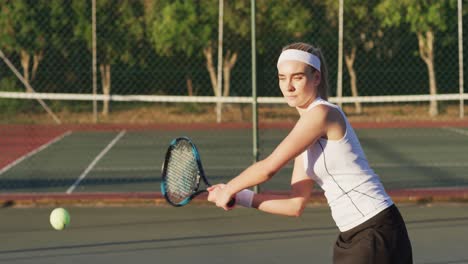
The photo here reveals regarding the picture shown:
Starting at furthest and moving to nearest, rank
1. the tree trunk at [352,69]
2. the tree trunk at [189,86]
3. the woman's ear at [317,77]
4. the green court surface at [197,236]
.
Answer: the tree trunk at [352,69] → the tree trunk at [189,86] → the green court surface at [197,236] → the woman's ear at [317,77]

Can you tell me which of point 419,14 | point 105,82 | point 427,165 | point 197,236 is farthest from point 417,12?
point 197,236

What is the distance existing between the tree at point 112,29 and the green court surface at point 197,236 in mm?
11064

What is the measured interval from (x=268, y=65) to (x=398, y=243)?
1932cm

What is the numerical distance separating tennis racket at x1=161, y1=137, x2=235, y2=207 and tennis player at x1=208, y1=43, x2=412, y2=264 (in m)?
0.69

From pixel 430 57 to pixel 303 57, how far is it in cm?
1914

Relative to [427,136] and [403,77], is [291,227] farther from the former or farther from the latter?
[403,77]

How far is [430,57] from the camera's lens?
2248cm

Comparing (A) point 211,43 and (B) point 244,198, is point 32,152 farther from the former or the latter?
(B) point 244,198

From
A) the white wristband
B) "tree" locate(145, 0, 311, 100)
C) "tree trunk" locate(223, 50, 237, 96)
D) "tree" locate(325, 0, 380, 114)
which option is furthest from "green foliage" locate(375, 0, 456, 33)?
the white wristband

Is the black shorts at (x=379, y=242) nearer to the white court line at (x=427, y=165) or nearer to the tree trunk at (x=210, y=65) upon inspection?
the white court line at (x=427, y=165)

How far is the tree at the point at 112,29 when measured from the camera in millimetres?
21062

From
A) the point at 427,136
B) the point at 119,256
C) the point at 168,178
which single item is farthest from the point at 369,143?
Answer: the point at 168,178

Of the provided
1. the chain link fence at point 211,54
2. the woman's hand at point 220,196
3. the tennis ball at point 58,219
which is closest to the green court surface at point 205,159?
the chain link fence at point 211,54

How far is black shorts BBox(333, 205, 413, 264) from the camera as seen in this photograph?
3969mm
